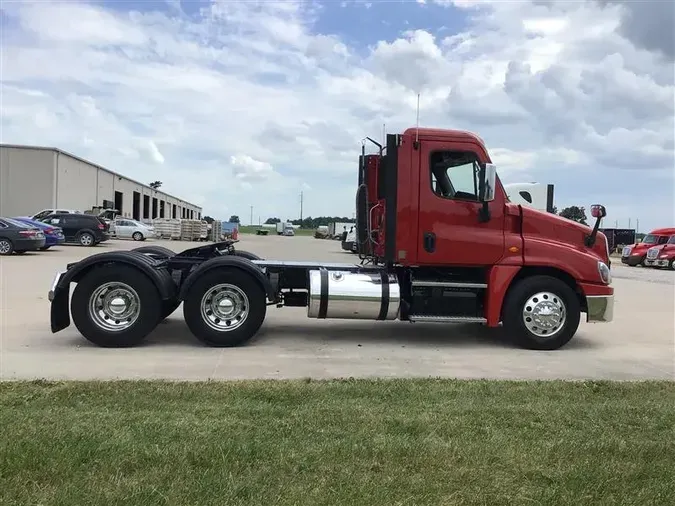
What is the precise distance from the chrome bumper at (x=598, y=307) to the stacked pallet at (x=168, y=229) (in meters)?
46.7

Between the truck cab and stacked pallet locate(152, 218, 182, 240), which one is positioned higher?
stacked pallet locate(152, 218, 182, 240)

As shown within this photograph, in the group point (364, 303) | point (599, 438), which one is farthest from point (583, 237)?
point (599, 438)

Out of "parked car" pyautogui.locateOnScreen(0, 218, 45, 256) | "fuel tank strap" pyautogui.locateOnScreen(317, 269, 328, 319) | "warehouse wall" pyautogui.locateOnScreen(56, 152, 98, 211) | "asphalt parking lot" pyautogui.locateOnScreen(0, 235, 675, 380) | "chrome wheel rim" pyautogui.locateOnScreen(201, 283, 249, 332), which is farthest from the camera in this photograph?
"warehouse wall" pyautogui.locateOnScreen(56, 152, 98, 211)

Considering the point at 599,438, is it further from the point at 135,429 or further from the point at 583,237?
the point at 583,237

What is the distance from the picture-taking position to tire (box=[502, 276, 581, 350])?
8.73 m

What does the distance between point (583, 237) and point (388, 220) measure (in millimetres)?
2907

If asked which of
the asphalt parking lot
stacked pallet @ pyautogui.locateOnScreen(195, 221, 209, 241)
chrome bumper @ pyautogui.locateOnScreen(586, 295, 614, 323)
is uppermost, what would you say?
stacked pallet @ pyautogui.locateOnScreen(195, 221, 209, 241)

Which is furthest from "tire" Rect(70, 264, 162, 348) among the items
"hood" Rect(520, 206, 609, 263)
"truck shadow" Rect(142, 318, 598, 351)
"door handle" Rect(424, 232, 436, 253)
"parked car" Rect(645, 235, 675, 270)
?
"parked car" Rect(645, 235, 675, 270)

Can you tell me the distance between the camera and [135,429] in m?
4.52

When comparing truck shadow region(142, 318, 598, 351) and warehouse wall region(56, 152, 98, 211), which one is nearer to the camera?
truck shadow region(142, 318, 598, 351)

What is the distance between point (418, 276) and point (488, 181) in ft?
5.52

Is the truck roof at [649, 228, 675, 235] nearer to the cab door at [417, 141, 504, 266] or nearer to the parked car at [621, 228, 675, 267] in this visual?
the parked car at [621, 228, 675, 267]

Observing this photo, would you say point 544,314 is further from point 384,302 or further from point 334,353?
point 334,353

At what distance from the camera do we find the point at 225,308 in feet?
27.6
